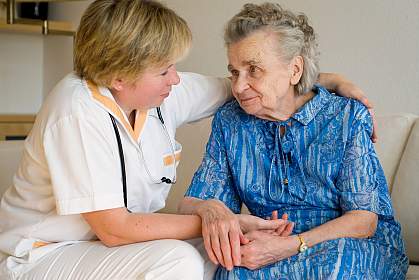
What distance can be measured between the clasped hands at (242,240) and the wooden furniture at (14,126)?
202cm

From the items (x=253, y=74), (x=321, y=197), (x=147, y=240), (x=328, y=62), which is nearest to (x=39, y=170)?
(x=147, y=240)

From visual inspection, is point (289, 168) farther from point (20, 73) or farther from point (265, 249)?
point (20, 73)

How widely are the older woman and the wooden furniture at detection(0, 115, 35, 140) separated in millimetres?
1815

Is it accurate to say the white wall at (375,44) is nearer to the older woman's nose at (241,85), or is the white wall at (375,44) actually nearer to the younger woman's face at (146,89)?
the older woman's nose at (241,85)

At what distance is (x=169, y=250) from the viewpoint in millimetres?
1534

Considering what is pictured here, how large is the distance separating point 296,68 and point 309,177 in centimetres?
30

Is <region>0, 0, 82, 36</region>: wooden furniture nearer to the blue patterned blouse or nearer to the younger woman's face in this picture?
the blue patterned blouse

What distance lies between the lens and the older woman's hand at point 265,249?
63.8 inches

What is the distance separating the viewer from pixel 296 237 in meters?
1.65

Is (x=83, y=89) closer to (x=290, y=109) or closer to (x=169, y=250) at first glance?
(x=169, y=250)

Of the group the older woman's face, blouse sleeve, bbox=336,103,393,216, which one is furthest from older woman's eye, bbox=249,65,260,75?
blouse sleeve, bbox=336,103,393,216

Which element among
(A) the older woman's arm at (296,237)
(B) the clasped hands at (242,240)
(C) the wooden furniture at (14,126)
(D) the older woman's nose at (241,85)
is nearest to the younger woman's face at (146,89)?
(D) the older woman's nose at (241,85)

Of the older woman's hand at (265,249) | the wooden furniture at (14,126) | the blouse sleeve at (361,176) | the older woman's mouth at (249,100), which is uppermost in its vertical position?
the older woman's mouth at (249,100)

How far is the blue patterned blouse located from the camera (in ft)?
5.41
